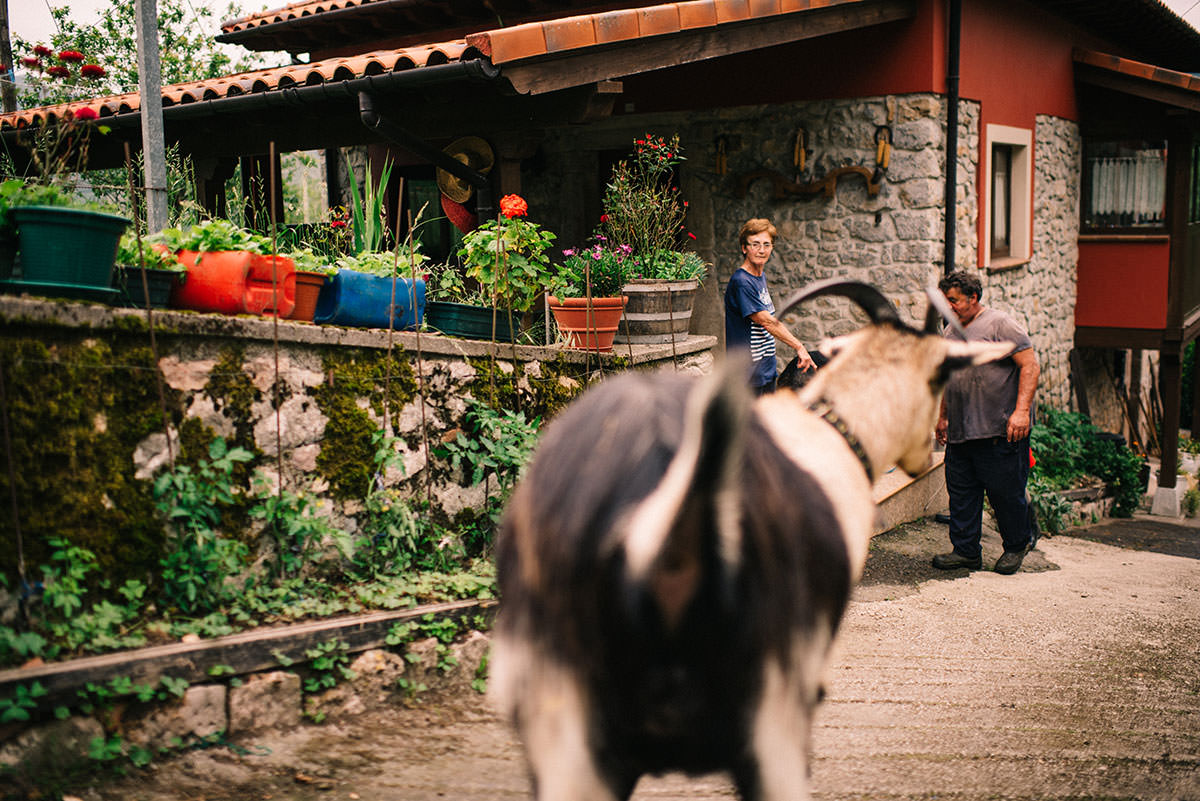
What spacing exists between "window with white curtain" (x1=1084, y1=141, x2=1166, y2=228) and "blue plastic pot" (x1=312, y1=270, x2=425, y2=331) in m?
11.0

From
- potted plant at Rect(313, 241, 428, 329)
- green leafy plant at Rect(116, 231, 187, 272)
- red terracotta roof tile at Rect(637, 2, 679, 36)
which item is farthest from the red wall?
green leafy plant at Rect(116, 231, 187, 272)

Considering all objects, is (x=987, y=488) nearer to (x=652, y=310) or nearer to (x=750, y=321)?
(x=750, y=321)

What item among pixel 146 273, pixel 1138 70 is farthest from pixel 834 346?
pixel 1138 70

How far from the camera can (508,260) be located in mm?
5395

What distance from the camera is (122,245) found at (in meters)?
3.97

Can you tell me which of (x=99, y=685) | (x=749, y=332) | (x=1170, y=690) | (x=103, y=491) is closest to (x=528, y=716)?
Result: (x=99, y=685)

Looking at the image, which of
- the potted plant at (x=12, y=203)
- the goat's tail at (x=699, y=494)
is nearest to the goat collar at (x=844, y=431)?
the goat's tail at (x=699, y=494)

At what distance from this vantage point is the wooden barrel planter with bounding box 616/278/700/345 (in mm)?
6559

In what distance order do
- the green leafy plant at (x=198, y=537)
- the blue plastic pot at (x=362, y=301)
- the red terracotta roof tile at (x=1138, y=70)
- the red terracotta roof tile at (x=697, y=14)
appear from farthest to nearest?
the red terracotta roof tile at (x=1138, y=70) → the red terracotta roof tile at (x=697, y=14) → the blue plastic pot at (x=362, y=301) → the green leafy plant at (x=198, y=537)

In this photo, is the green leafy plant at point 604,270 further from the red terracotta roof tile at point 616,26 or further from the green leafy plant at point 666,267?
the red terracotta roof tile at point 616,26

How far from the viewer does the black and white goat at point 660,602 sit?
5.48 ft

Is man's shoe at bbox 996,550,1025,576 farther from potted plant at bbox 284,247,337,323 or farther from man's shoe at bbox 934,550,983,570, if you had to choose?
potted plant at bbox 284,247,337,323

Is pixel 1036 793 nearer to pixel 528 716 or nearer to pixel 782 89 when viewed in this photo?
pixel 528 716

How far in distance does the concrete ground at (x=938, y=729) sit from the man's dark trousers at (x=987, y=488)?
0.55 metres
